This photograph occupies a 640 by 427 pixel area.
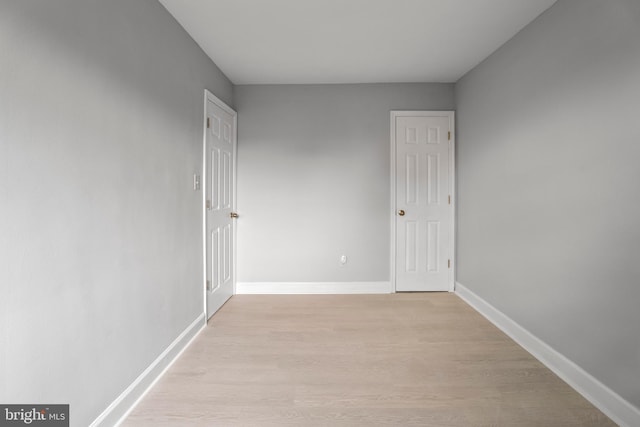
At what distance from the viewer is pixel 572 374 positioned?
210cm

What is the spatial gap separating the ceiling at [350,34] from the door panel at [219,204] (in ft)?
2.00

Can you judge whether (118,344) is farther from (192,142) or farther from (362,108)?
(362,108)

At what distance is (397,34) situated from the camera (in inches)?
106

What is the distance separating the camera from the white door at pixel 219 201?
310 cm

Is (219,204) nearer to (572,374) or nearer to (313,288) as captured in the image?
(313,288)

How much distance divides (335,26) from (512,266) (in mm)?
2423

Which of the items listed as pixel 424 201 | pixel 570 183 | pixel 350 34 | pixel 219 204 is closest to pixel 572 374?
pixel 570 183

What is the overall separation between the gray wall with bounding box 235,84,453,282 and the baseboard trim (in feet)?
4.73

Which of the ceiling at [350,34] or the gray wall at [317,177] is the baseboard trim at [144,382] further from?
the ceiling at [350,34]

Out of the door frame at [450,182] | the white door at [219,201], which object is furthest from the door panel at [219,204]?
the door frame at [450,182]

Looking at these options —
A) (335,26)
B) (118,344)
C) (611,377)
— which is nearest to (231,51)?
(335,26)

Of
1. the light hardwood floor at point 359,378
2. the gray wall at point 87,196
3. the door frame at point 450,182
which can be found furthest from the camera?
the door frame at point 450,182

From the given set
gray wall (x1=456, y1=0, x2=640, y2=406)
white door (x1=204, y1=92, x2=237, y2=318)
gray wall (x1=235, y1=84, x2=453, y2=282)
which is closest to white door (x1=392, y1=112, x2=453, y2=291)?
gray wall (x1=235, y1=84, x2=453, y2=282)

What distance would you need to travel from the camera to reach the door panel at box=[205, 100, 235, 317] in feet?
10.2
